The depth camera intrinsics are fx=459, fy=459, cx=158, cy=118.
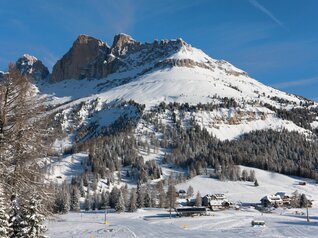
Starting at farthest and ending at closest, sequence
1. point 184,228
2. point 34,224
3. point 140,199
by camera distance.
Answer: point 140,199, point 184,228, point 34,224

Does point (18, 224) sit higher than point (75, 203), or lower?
lower

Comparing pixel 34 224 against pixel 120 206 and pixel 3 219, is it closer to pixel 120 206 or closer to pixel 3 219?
pixel 3 219

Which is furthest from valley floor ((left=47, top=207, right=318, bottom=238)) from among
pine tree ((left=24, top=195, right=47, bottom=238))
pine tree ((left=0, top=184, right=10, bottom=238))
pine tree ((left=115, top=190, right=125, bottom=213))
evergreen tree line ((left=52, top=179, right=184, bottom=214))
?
pine tree ((left=0, top=184, right=10, bottom=238))

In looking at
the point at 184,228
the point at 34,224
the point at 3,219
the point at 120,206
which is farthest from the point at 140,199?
the point at 3,219

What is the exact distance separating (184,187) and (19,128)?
592ft

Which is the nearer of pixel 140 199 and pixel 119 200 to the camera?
pixel 119 200

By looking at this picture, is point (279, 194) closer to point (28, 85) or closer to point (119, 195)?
point (119, 195)

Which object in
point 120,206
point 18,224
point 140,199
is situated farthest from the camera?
point 140,199

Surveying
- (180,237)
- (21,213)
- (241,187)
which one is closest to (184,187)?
(241,187)

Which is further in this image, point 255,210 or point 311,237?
point 255,210

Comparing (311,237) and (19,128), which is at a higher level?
(19,128)

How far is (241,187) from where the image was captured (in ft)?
650

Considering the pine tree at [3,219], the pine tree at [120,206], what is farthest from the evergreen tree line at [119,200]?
the pine tree at [3,219]

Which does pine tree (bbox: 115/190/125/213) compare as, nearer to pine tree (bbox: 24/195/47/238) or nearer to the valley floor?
the valley floor
